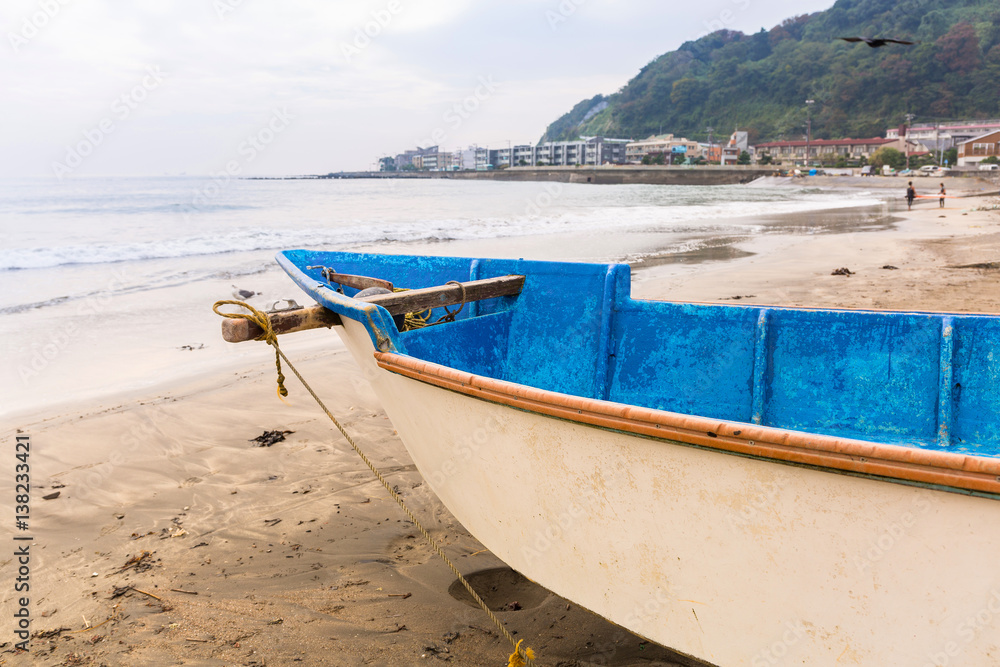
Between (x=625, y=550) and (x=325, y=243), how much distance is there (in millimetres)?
19535

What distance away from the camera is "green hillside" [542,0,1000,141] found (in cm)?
9944

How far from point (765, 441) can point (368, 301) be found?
1.87m

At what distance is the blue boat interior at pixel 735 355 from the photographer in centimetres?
297

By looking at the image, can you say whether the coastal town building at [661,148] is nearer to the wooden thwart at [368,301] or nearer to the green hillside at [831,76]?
the green hillside at [831,76]

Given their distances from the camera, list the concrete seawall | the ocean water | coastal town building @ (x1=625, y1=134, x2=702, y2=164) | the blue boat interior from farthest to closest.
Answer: coastal town building @ (x1=625, y1=134, x2=702, y2=164) < the concrete seawall < the ocean water < the blue boat interior

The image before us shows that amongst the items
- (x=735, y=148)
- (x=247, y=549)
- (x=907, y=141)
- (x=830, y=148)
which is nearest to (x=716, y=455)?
(x=247, y=549)

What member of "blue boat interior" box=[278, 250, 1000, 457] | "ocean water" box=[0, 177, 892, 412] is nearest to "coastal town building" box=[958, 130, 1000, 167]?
"ocean water" box=[0, 177, 892, 412]

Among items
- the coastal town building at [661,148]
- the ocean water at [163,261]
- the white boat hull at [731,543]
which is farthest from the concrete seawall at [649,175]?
the white boat hull at [731,543]

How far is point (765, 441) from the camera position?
1728 millimetres

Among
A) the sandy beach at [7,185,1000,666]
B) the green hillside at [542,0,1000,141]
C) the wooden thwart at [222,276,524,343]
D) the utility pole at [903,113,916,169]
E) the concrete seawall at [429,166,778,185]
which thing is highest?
the green hillside at [542,0,1000,141]

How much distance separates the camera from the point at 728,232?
825 inches

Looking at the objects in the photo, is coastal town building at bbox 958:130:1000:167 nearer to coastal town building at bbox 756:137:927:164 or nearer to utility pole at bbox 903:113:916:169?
utility pole at bbox 903:113:916:169

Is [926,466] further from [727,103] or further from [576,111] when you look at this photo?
[576,111]

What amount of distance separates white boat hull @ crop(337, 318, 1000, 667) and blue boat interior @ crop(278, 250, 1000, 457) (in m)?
0.88
